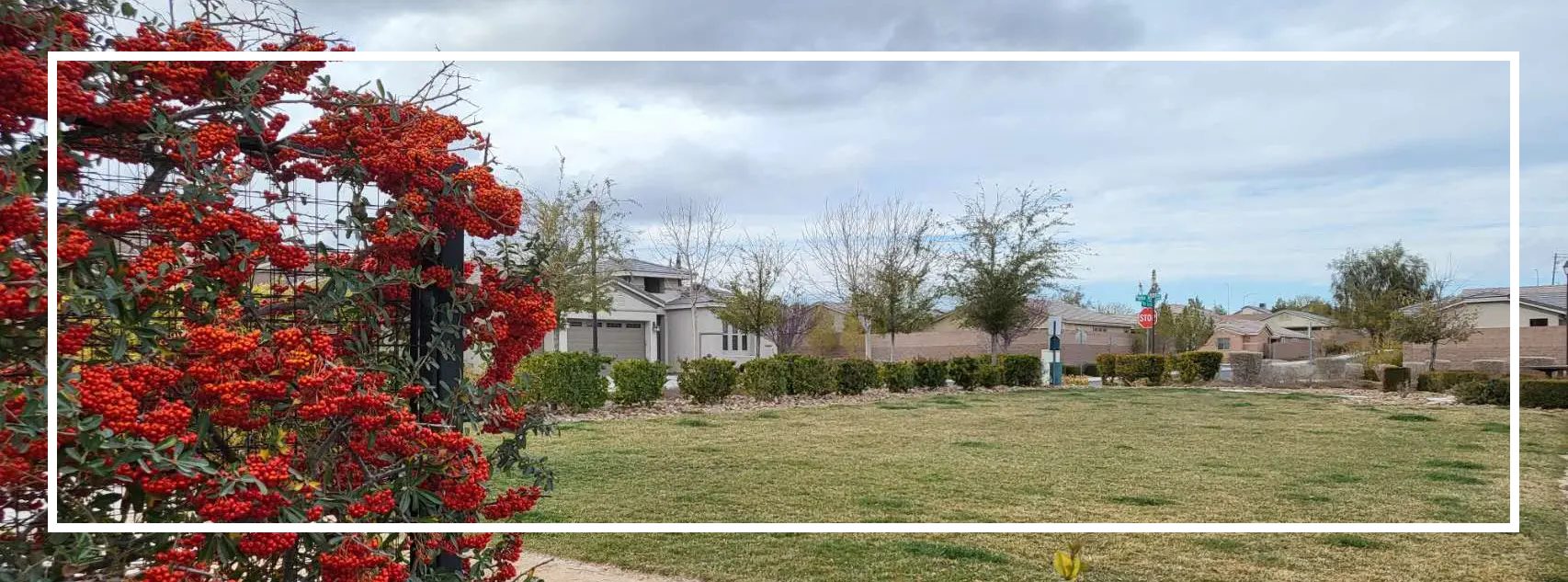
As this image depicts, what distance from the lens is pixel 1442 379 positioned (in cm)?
1552

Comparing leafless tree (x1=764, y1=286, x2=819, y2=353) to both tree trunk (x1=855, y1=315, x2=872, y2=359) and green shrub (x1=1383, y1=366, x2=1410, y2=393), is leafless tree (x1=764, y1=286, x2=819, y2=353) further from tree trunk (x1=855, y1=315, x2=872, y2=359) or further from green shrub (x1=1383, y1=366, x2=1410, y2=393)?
green shrub (x1=1383, y1=366, x2=1410, y2=393)

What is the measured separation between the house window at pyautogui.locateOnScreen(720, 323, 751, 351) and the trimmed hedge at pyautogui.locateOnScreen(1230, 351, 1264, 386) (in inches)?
334

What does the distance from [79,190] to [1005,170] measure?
10.4 feet

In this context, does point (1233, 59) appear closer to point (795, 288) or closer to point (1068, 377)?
point (795, 288)

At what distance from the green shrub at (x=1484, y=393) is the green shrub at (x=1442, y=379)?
2.54 feet

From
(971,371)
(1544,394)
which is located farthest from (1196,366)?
(1544,394)

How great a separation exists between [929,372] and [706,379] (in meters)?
5.15

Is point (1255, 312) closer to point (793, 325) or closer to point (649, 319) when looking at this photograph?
point (649, 319)

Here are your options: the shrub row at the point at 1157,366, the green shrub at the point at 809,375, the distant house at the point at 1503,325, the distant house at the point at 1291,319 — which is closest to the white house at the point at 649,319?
the green shrub at the point at 809,375

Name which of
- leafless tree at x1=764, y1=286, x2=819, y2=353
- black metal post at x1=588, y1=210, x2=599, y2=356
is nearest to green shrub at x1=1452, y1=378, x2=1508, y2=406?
leafless tree at x1=764, y1=286, x2=819, y2=353

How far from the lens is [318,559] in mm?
2529

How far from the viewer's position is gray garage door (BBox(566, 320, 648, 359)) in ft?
50.2

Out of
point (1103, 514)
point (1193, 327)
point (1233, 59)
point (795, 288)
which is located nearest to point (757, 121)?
point (1233, 59)

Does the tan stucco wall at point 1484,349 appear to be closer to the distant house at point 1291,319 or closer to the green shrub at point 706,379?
the distant house at point 1291,319
